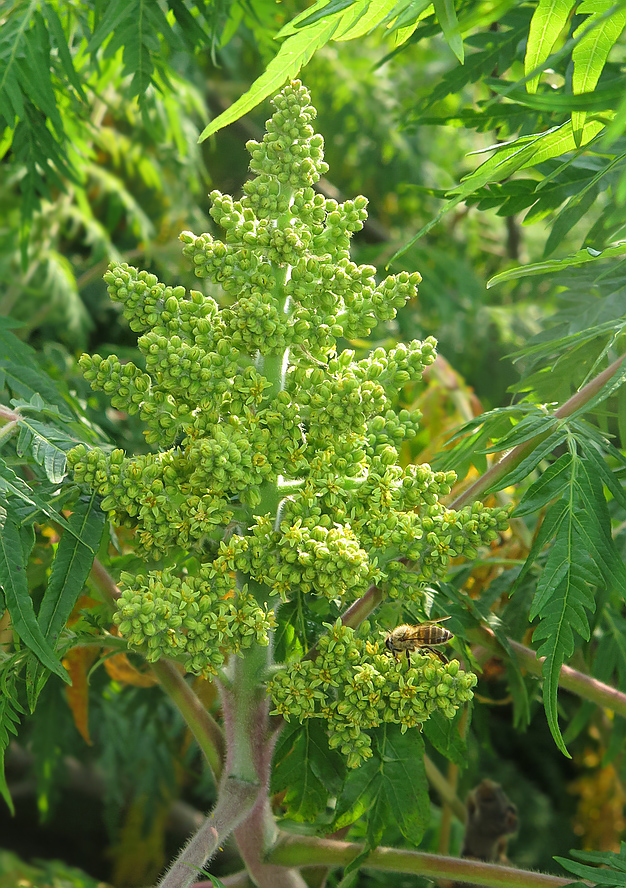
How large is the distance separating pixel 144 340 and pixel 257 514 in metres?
0.18

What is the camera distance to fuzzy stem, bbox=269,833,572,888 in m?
0.77

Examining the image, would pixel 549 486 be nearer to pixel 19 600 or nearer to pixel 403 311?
pixel 19 600

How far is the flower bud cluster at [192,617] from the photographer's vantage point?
66cm

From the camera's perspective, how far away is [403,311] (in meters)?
2.26

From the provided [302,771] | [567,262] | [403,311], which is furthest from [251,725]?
[403,311]

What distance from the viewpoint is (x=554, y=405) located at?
2.83 feet

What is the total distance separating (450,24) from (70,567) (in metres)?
0.51

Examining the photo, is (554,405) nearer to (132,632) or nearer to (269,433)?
(269,433)

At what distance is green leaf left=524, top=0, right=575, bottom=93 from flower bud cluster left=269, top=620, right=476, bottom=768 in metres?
0.47

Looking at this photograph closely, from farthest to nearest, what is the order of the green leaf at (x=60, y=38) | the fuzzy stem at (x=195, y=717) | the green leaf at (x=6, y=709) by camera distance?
1. the green leaf at (x=60, y=38)
2. the fuzzy stem at (x=195, y=717)
3. the green leaf at (x=6, y=709)

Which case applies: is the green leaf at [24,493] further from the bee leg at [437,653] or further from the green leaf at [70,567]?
the bee leg at [437,653]

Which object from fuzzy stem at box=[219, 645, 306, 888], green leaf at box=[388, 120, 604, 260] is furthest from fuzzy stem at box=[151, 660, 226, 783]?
green leaf at box=[388, 120, 604, 260]

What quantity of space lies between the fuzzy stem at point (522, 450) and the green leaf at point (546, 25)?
268 millimetres

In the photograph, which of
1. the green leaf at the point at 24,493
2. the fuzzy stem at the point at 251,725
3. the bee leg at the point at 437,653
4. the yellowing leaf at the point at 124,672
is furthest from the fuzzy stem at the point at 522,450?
the yellowing leaf at the point at 124,672
